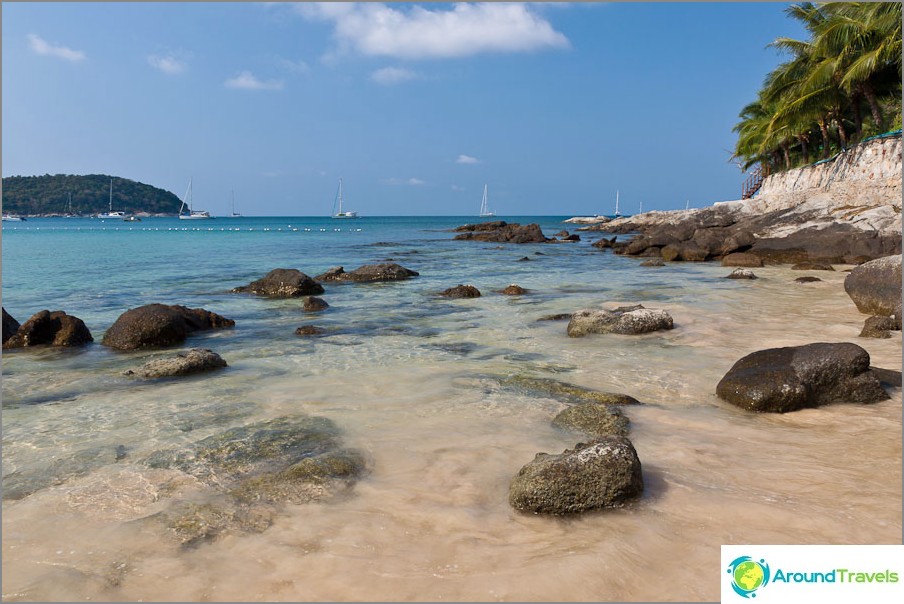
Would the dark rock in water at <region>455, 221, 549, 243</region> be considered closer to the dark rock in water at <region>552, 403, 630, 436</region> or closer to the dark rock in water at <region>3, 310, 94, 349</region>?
the dark rock in water at <region>3, 310, 94, 349</region>

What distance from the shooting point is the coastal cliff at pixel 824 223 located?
2041 cm

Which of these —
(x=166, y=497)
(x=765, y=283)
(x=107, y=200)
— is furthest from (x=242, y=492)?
(x=107, y=200)

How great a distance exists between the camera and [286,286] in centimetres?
1443

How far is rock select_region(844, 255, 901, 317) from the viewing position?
942 cm

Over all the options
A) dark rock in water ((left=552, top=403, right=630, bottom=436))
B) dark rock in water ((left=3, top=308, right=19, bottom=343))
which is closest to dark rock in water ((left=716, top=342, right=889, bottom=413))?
dark rock in water ((left=552, top=403, right=630, bottom=436))

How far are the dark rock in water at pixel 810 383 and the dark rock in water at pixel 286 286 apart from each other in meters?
11.0

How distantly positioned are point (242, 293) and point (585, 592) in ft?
45.3

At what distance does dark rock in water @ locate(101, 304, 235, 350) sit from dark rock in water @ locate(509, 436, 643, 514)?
24.4 feet

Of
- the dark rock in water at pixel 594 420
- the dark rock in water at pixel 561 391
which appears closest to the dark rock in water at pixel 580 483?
the dark rock in water at pixel 594 420

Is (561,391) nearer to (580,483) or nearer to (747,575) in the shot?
(580,483)

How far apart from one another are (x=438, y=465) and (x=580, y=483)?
1.21 meters

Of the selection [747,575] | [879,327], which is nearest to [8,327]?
[747,575]

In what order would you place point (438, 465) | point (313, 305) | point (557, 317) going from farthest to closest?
point (313, 305), point (557, 317), point (438, 465)

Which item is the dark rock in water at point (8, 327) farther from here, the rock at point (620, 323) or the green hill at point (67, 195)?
the green hill at point (67, 195)
